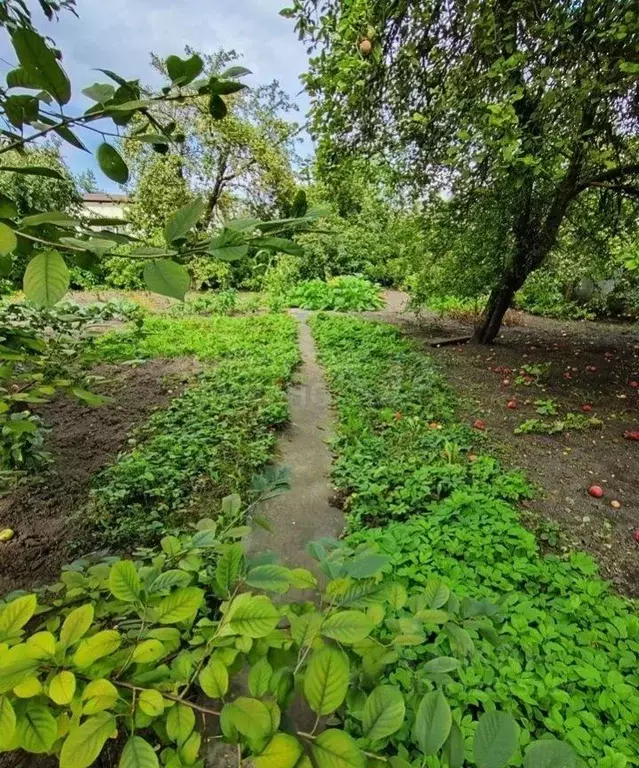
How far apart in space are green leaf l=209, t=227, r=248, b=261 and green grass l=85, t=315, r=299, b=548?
1.28 meters

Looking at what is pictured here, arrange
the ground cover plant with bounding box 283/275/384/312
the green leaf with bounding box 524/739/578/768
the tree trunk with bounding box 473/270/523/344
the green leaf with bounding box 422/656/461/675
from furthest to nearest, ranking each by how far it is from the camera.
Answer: the ground cover plant with bounding box 283/275/384/312
the tree trunk with bounding box 473/270/523/344
the green leaf with bounding box 422/656/461/675
the green leaf with bounding box 524/739/578/768

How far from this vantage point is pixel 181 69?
0.54m

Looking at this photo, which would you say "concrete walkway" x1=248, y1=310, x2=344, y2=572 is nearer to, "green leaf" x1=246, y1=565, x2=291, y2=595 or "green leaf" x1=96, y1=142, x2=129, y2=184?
"green leaf" x1=246, y1=565, x2=291, y2=595

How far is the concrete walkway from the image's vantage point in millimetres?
2296

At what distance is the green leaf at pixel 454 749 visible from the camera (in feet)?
1.32

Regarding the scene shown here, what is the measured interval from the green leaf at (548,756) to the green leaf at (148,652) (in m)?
0.42

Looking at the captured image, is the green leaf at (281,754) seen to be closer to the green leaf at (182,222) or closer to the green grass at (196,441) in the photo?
the green leaf at (182,222)

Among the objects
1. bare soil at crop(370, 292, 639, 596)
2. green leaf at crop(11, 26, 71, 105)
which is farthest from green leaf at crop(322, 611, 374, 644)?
bare soil at crop(370, 292, 639, 596)

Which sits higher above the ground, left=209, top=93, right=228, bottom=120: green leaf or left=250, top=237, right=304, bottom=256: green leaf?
left=209, top=93, right=228, bottom=120: green leaf

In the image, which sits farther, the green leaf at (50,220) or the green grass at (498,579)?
the green grass at (498,579)

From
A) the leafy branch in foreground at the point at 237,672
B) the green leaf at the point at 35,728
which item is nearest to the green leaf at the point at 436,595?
the leafy branch in foreground at the point at 237,672

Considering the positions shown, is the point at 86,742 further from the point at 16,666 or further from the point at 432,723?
the point at 432,723

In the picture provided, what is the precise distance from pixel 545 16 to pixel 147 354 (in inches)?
205

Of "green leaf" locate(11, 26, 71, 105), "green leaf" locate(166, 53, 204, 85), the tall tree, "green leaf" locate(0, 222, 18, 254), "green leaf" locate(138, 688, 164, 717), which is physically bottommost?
"green leaf" locate(138, 688, 164, 717)
